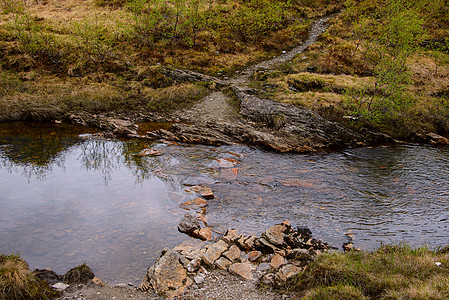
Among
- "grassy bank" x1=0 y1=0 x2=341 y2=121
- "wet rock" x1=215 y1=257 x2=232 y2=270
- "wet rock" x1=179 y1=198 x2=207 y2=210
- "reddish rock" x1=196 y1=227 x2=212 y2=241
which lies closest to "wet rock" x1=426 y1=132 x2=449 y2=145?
"wet rock" x1=179 y1=198 x2=207 y2=210

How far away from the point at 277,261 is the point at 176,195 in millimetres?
5284

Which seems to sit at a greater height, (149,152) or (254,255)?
(254,255)

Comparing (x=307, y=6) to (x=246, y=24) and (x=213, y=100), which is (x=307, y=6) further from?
(x=213, y=100)

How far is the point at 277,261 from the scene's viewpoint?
6699mm

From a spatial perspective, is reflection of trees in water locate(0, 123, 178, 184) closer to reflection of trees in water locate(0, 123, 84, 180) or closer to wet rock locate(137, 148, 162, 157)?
reflection of trees in water locate(0, 123, 84, 180)

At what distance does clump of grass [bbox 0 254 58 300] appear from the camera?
5027 mm

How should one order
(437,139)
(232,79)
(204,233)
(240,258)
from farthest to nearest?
(232,79) < (437,139) < (204,233) < (240,258)

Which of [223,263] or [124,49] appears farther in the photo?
[124,49]

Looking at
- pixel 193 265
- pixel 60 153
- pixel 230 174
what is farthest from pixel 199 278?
pixel 60 153

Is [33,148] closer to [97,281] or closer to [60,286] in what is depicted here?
[60,286]

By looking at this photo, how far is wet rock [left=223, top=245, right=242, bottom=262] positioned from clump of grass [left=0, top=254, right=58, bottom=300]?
13.3 ft

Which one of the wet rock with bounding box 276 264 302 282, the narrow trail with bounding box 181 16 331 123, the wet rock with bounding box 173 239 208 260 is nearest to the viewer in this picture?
the wet rock with bounding box 276 264 302 282

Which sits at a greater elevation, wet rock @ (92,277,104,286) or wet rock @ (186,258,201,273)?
wet rock @ (186,258,201,273)

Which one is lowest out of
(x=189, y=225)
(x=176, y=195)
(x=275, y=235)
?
(x=176, y=195)
